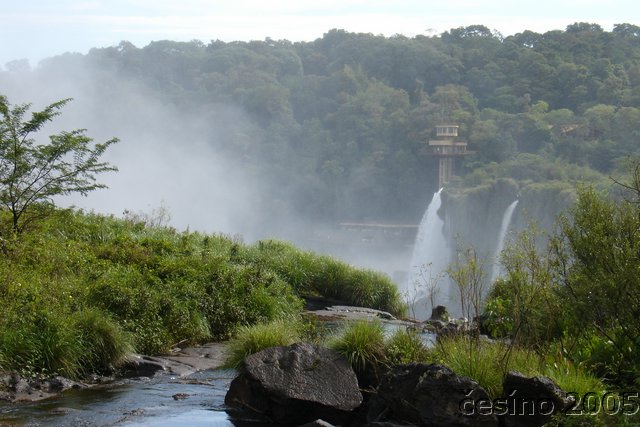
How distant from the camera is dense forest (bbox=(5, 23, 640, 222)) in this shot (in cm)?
5141

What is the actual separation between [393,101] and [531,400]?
190 ft

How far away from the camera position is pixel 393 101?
209ft

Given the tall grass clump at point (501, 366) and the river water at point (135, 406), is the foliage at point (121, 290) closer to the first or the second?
the river water at point (135, 406)

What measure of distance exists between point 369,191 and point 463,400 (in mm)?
55158

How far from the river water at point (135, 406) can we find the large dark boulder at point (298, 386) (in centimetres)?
38

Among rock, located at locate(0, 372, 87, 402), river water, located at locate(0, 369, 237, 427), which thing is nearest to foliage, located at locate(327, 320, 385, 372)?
river water, located at locate(0, 369, 237, 427)

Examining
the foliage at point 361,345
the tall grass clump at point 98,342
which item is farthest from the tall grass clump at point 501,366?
the tall grass clump at point 98,342

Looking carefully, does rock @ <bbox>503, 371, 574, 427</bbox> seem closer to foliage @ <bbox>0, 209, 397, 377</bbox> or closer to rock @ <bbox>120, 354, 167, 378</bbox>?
foliage @ <bbox>0, 209, 397, 377</bbox>

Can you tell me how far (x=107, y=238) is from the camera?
15227mm

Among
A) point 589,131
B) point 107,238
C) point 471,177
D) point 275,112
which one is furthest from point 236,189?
point 107,238

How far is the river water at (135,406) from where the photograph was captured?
25.0 feet

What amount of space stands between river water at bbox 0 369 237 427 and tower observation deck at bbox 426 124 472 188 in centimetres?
4725

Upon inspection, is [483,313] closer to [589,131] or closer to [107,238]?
[107,238]

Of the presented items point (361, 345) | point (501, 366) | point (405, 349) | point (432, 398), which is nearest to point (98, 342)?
point (361, 345)
